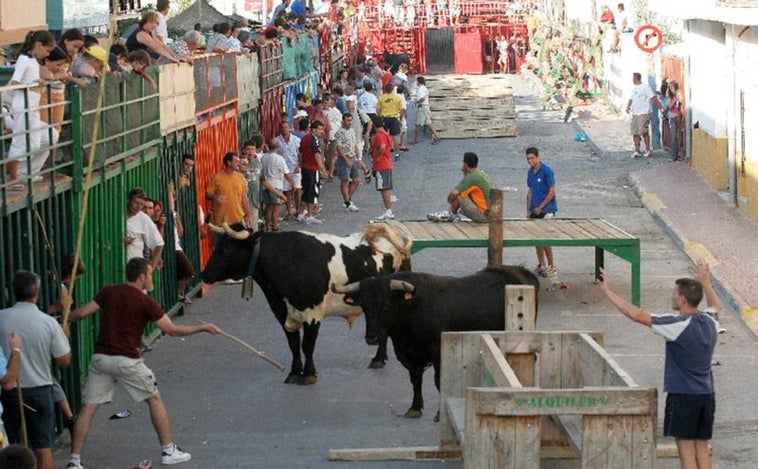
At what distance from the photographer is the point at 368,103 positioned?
3816cm

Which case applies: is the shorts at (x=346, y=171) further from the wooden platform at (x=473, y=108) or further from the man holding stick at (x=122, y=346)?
the man holding stick at (x=122, y=346)

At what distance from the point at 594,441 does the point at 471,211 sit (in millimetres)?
11058

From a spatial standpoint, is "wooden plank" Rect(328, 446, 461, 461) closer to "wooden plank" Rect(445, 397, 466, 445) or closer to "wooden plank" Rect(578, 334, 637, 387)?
"wooden plank" Rect(445, 397, 466, 445)

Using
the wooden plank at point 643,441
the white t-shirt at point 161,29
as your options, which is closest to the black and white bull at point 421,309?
the wooden plank at point 643,441

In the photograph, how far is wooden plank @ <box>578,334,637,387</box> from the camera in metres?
10.2

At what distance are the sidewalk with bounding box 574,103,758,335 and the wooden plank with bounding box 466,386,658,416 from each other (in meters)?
8.10

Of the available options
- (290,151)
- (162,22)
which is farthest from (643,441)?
(290,151)

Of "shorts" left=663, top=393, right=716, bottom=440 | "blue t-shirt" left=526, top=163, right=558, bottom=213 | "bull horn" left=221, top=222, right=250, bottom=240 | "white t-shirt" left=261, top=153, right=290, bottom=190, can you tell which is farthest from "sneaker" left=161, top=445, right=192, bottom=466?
"white t-shirt" left=261, top=153, right=290, bottom=190

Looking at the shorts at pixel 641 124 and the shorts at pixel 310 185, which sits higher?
the shorts at pixel 641 124

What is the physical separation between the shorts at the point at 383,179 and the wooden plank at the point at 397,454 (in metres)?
15.2

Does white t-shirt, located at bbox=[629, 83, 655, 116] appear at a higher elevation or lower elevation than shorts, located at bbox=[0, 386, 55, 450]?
higher

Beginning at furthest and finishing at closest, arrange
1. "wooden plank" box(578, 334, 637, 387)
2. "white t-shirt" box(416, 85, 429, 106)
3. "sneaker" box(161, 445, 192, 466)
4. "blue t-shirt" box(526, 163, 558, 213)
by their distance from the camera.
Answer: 1. "white t-shirt" box(416, 85, 429, 106)
2. "blue t-shirt" box(526, 163, 558, 213)
3. "sneaker" box(161, 445, 192, 466)
4. "wooden plank" box(578, 334, 637, 387)

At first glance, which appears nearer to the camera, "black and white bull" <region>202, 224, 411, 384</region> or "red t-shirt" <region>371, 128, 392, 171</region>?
"black and white bull" <region>202, 224, 411, 384</region>

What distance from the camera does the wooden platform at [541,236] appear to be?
19266 mm
